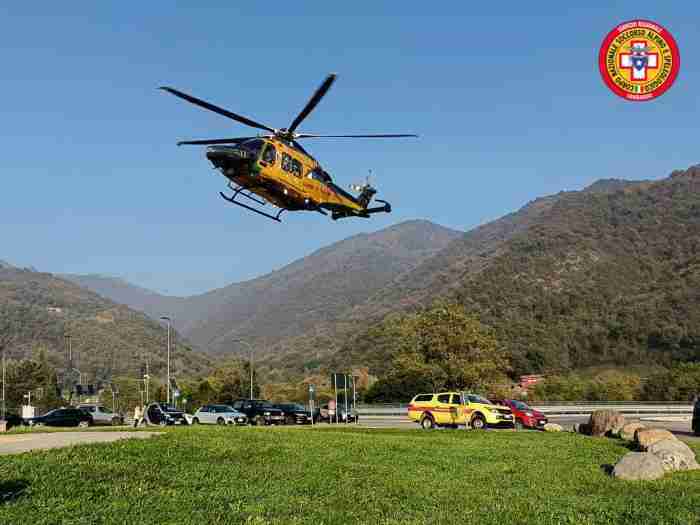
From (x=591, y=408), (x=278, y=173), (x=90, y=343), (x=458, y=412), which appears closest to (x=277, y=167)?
(x=278, y=173)

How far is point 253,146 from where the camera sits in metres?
28.1

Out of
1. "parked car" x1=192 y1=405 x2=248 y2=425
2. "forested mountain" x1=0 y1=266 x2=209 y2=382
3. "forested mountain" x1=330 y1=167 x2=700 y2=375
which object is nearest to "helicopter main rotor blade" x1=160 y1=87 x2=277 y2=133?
"parked car" x1=192 y1=405 x2=248 y2=425

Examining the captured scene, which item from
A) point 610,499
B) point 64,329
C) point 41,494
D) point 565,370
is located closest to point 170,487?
point 41,494

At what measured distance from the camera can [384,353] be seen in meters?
127

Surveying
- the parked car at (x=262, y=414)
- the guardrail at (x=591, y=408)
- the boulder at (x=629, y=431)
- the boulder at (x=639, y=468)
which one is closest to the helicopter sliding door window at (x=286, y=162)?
the boulder at (x=629, y=431)

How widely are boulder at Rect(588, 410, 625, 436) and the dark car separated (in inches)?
778

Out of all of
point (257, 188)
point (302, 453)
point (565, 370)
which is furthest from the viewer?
point (565, 370)

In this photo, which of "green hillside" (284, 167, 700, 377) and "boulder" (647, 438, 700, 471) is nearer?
"boulder" (647, 438, 700, 471)

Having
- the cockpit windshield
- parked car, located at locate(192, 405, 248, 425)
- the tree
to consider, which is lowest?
parked car, located at locate(192, 405, 248, 425)

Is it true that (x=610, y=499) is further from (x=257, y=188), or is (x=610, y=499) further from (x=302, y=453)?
(x=257, y=188)

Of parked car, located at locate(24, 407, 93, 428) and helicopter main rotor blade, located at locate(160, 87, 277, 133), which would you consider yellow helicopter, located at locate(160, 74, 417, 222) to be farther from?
parked car, located at locate(24, 407, 93, 428)

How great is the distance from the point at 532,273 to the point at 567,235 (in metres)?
19.8

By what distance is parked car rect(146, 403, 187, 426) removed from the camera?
44250 millimetres

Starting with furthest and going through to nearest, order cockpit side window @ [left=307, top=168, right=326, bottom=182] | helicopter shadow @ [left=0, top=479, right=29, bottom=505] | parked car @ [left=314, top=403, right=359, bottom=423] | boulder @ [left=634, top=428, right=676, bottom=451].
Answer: parked car @ [left=314, top=403, right=359, bottom=423], cockpit side window @ [left=307, top=168, right=326, bottom=182], boulder @ [left=634, top=428, right=676, bottom=451], helicopter shadow @ [left=0, top=479, right=29, bottom=505]
